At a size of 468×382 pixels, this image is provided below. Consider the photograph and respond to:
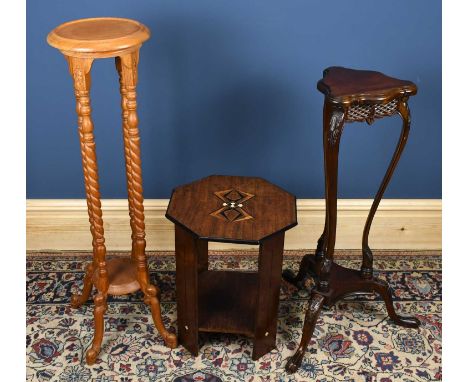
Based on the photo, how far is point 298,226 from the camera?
137 inches

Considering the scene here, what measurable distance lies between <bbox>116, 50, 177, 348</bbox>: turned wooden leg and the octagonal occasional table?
110 mm

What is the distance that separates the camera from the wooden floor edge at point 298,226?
3.42 meters

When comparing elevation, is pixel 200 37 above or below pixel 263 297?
above

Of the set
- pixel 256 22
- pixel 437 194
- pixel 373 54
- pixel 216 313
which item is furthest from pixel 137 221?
pixel 437 194

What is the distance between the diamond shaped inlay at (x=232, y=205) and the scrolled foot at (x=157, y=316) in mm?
488

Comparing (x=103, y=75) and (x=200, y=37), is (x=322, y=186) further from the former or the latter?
(x=103, y=75)

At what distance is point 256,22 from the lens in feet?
9.77

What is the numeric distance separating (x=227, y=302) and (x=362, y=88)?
112 centimetres

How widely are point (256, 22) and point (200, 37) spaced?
26cm

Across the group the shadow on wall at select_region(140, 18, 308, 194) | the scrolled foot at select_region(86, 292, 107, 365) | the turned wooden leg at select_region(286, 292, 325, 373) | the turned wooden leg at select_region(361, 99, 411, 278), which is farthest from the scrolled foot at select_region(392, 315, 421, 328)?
the scrolled foot at select_region(86, 292, 107, 365)

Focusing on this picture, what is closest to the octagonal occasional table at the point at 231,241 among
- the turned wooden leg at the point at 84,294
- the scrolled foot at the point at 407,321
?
the turned wooden leg at the point at 84,294

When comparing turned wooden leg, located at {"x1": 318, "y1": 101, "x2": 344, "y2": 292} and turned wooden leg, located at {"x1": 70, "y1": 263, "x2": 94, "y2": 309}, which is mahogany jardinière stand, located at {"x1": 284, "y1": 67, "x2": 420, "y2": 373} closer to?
turned wooden leg, located at {"x1": 318, "y1": 101, "x2": 344, "y2": 292}

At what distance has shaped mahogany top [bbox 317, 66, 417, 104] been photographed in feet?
7.86

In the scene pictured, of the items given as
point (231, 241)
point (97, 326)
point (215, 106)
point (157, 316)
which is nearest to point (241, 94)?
point (215, 106)
